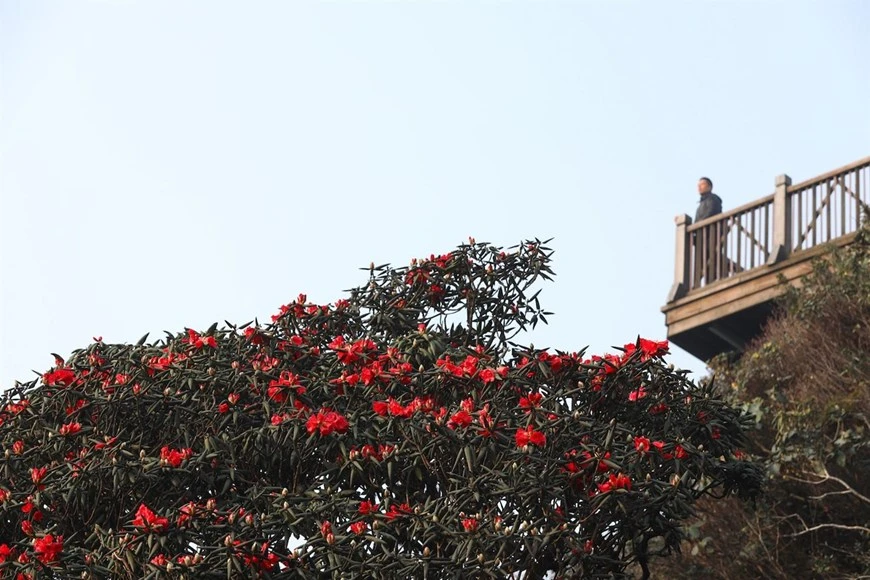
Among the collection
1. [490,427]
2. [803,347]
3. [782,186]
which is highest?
[782,186]

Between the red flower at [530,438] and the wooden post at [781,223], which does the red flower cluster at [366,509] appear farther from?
the wooden post at [781,223]

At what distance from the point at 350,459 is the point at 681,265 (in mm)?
11171

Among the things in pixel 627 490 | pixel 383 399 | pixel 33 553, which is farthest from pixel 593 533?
pixel 33 553

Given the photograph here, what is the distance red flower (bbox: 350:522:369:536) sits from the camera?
6.05 metres

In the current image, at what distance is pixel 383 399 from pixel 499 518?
105 cm

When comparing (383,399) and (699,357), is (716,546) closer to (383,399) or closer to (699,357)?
A: (699,357)

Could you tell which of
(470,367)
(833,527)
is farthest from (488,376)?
(833,527)

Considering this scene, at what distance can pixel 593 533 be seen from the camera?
6285mm

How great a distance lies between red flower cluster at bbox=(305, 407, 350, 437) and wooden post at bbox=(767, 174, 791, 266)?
406 inches

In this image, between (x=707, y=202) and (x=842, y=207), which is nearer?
(x=842, y=207)

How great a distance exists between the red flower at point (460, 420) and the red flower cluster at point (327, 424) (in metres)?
0.52

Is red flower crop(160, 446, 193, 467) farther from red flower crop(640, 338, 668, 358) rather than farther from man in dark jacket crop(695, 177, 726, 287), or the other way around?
man in dark jacket crop(695, 177, 726, 287)

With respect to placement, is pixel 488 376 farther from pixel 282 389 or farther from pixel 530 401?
pixel 282 389

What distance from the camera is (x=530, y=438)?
618 centimetres
